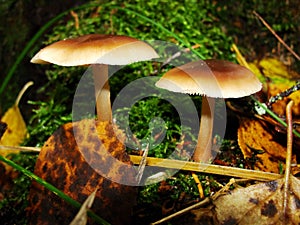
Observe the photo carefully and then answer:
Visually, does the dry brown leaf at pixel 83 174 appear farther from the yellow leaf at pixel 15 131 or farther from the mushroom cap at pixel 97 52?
the yellow leaf at pixel 15 131

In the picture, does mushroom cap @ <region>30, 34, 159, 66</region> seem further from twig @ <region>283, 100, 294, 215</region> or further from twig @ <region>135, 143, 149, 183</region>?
twig @ <region>283, 100, 294, 215</region>

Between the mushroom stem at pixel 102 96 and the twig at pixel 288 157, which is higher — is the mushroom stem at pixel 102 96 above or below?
above

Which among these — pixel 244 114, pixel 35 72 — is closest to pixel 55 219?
pixel 244 114

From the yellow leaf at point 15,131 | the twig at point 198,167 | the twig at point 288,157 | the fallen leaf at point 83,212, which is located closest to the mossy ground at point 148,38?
the yellow leaf at point 15,131

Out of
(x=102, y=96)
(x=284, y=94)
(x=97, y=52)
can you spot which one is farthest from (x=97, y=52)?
(x=284, y=94)

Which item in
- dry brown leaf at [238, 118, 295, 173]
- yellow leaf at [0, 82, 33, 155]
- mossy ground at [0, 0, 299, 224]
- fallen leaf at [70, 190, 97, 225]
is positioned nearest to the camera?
fallen leaf at [70, 190, 97, 225]

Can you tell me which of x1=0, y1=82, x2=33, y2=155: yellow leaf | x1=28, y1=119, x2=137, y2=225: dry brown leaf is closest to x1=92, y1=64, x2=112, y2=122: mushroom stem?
x1=28, y1=119, x2=137, y2=225: dry brown leaf

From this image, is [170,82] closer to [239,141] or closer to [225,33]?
[239,141]
